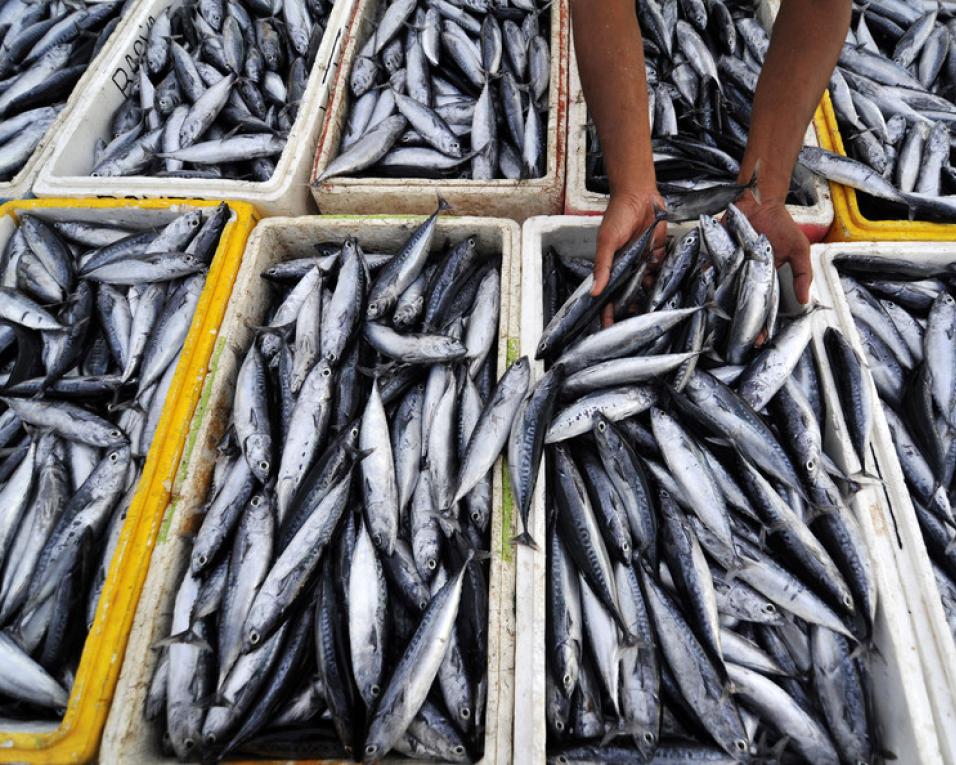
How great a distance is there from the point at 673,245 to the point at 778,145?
56cm

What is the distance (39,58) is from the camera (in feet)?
12.3

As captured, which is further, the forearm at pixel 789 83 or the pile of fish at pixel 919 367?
the forearm at pixel 789 83

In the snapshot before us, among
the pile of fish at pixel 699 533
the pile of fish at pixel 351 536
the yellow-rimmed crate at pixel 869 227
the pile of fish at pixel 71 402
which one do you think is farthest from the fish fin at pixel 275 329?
the yellow-rimmed crate at pixel 869 227

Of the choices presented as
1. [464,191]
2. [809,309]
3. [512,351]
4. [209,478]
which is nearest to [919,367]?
[809,309]

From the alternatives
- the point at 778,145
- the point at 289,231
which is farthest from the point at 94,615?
the point at 778,145

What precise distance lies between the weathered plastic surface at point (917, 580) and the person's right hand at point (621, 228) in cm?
78

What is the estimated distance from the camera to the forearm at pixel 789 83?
2062 mm

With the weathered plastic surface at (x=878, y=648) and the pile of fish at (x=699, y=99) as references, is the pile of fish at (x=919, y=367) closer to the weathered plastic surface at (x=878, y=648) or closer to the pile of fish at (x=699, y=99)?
the weathered plastic surface at (x=878, y=648)

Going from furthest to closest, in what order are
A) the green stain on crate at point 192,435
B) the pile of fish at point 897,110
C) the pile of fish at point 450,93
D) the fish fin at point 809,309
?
the pile of fish at point 450,93, the pile of fish at point 897,110, the fish fin at point 809,309, the green stain on crate at point 192,435

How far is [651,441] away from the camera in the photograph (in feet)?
6.38

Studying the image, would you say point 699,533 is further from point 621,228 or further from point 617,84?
point 617,84

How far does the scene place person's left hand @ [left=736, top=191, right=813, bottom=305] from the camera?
7.19 feet

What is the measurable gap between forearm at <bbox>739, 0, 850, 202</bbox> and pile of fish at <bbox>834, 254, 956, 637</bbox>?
51 centimetres

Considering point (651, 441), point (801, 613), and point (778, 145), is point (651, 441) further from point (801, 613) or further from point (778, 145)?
point (778, 145)
